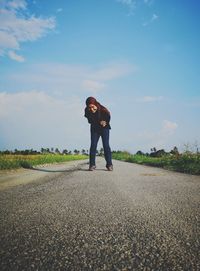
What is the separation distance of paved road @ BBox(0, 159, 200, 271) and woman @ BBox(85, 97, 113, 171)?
4.03 meters

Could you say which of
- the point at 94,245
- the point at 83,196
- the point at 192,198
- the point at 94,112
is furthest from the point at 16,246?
the point at 94,112

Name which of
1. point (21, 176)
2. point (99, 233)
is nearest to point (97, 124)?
point (21, 176)

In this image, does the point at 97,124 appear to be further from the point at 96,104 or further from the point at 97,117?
the point at 96,104

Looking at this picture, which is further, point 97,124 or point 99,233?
point 97,124

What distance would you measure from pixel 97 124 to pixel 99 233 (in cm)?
536

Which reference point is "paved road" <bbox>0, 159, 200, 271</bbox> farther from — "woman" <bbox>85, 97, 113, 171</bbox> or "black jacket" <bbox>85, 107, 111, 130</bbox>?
"black jacket" <bbox>85, 107, 111, 130</bbox>

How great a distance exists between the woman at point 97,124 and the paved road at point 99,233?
4031 mm

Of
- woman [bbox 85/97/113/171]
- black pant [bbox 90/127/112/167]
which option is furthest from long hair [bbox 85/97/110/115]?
black pant [bbox 90/127/112/167]

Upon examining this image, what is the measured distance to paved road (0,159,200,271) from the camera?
1144mm

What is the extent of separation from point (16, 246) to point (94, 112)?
5565mm

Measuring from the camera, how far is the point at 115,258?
1186 millimetres

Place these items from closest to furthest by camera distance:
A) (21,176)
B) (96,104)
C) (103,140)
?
(21,176)
(96,104)
(103,140)

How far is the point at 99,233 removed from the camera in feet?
5.16

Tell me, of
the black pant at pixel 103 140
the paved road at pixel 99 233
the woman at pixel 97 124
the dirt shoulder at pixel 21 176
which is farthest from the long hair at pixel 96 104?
the paved road at pixel 99 233
